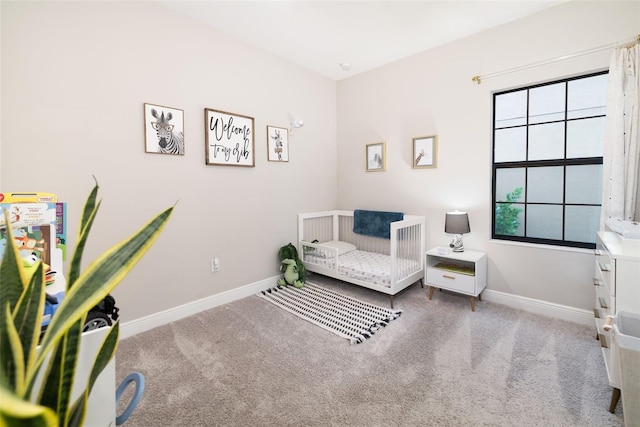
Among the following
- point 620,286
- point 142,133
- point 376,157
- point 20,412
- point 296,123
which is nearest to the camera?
point 20,412

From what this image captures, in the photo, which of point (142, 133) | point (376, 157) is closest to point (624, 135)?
point (376, 157)

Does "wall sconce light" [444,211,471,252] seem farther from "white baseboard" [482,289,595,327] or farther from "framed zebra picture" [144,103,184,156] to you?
"framed zebra picture" [144,103,184,156]

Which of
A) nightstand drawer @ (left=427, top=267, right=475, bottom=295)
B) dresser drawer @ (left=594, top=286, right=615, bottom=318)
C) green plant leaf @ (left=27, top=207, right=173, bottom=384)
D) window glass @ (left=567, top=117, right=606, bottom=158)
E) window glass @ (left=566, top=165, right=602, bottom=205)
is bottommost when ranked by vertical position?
nightstand drawer @ (left=427, top=267, right=475, bottom=295)

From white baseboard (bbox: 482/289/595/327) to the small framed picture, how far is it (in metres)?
1.39

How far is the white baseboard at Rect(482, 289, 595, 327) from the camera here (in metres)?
2.32

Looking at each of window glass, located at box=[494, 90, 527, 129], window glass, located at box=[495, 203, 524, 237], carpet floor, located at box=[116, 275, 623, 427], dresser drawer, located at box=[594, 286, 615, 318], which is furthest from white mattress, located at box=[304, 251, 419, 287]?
window glass, located at box=[494, 90, 527, 129]

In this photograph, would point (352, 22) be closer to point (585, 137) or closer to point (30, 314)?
point (585, 137)

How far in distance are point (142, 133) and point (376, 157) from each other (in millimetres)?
2413

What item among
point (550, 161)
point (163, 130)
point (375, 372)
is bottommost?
point (375, 372)

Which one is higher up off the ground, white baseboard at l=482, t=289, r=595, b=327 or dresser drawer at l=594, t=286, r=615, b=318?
dresser drawer at l=594, t=286, r=615, b=318

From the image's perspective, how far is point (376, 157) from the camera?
11.5 ft

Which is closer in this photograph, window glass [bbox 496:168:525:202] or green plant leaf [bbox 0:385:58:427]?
green plant leaf [bbox 0:385:58:427]

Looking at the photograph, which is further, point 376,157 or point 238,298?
point 376,157

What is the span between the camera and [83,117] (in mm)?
1977
